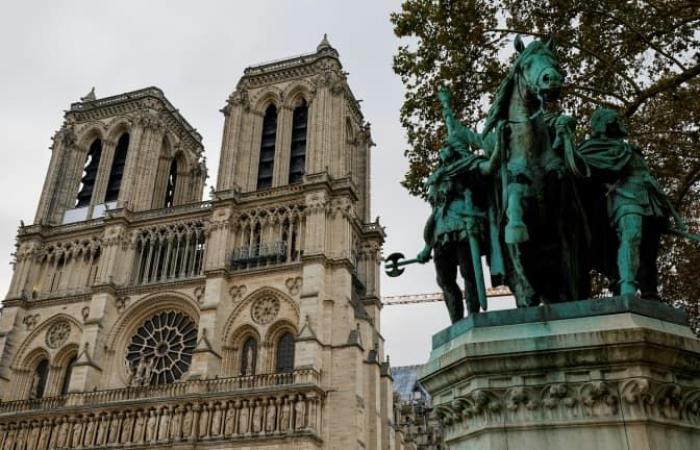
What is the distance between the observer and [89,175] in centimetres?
4016

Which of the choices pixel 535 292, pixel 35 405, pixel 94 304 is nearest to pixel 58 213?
pixel 94 304

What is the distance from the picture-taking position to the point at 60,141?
1563 inches

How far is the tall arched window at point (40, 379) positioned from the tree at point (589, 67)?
27.4 m

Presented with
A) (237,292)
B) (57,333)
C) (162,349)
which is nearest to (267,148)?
(237,292)

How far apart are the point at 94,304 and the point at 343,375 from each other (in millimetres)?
13838

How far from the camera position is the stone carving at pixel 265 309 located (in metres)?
29.8

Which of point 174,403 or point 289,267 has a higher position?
point 289,267

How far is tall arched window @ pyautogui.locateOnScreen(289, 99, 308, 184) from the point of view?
3503 cm

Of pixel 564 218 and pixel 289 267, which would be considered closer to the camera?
pixel 564 218

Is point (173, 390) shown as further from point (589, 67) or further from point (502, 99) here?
point (502, 99)

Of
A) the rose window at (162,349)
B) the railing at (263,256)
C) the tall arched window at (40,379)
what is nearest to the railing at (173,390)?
the tall arched window at (40,379)

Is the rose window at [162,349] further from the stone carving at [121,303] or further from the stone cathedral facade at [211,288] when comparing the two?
the stone carving at [121,303]

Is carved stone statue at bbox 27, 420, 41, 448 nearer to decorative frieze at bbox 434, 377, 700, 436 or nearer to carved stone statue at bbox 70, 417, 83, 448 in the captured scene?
carved stone statue at bbox 70, 417, 83, 448

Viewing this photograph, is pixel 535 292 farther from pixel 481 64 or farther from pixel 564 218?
pixel 481 64
